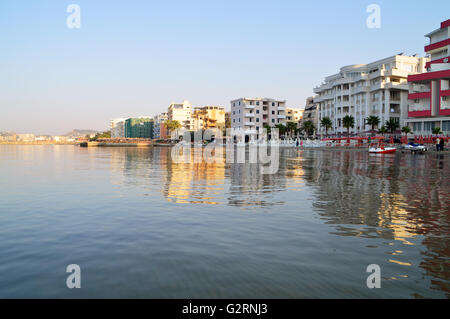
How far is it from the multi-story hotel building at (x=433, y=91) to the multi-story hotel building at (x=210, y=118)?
92.7 m

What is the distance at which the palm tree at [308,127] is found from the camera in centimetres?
11603

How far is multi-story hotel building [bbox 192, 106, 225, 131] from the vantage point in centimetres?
16425

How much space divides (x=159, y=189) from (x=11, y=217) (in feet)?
23.3

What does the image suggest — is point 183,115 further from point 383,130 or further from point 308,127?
point 383,130

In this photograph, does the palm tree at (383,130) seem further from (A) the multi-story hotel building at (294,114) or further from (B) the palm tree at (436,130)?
(A) the multi-story hotel building at (294,114)

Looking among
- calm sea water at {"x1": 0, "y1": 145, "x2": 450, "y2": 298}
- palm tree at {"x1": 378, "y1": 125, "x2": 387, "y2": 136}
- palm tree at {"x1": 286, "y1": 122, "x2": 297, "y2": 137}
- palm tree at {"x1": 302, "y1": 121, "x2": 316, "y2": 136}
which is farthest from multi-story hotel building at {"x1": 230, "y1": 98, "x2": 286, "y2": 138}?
calm sea water at {"x1": 0, "y1": 145, "x2": 450, "y2": 298}

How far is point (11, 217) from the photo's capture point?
1134 centimetres

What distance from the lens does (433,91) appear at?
74562 millimetres

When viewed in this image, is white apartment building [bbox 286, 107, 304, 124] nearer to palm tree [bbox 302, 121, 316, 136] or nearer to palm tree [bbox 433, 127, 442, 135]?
palm tree [bbox 302, 121, 316, 136]

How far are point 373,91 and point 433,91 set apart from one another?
22.7m

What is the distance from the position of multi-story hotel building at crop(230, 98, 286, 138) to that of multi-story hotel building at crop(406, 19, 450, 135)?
5419 cm

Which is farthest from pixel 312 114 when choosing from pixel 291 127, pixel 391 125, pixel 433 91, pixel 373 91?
pixel 433 91

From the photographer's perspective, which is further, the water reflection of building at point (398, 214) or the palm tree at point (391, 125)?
the palm tree at point (391, 125)

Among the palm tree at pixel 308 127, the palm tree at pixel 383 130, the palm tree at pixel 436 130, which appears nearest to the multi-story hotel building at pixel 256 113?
the palm tree at pixel 308 127
